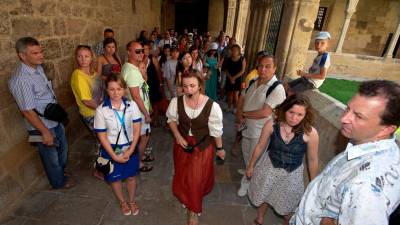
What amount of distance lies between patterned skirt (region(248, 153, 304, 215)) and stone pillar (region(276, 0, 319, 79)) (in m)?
2.79

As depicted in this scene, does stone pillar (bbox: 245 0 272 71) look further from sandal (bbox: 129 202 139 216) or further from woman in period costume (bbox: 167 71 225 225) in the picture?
sandal (bbox: 129 202 139 216)

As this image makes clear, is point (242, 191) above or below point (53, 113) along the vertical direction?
below

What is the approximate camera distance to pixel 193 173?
95.3 inches

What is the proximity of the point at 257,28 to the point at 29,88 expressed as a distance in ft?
20.8

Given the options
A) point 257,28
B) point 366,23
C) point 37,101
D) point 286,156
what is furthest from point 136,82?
point 366,23

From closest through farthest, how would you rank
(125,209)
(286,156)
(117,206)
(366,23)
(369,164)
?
(369,164), (286,156), (125,209), (117,206), (366,23)

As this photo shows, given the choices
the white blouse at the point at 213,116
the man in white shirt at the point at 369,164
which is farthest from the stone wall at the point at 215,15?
the man in white shirt at the point at 369,164

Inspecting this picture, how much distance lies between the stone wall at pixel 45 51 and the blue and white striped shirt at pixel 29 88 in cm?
32

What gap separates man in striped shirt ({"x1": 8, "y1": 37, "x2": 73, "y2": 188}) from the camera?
2412mm

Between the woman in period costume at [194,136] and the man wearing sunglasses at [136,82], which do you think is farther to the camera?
the man wearing sunglasses at [136,82]

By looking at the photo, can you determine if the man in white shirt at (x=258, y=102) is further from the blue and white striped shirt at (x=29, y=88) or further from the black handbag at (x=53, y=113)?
the blue and white striped shirt at (x=29, y=88)

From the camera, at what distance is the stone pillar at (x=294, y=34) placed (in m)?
4.40

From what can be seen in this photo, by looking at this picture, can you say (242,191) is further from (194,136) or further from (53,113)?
(53,113)

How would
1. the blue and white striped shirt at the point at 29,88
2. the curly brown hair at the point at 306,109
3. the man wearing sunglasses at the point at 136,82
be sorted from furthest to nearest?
1. the man wearing sunglasses at the point at 136,82
2. the blue and white striped shirt at the point at 29,88
3. the curly brown hair at the point at 306,109
